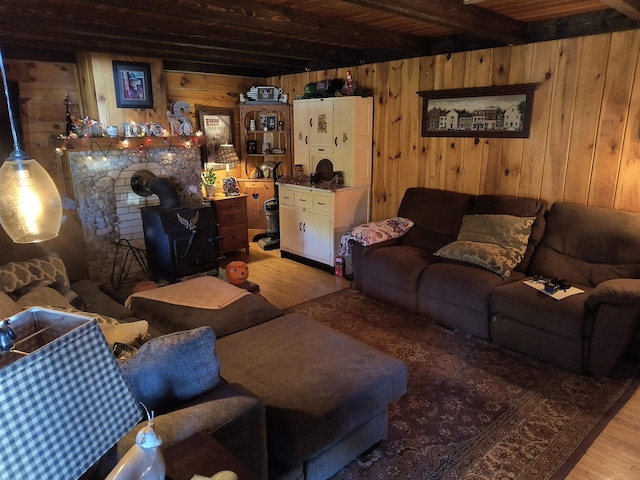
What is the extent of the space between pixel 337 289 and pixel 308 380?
2.37 meters

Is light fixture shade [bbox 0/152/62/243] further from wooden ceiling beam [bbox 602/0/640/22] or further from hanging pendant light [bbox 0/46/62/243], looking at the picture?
wooden ceiling beam [bbox 602/0/640/22]

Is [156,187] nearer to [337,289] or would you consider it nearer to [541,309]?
[337,289]

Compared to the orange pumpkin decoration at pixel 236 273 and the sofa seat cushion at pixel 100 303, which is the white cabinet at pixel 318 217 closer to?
the orange pumpkin decoration at pixel 236 273

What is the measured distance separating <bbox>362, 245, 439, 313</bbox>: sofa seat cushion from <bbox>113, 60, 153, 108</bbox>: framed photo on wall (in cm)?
292

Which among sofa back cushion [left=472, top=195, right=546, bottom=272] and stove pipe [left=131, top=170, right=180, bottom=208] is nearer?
sofa back cushion [left=472, top=195, right=546, bottom=272]

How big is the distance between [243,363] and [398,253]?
6.88 ft

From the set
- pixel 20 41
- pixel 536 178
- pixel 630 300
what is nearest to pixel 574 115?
pixel 536 178

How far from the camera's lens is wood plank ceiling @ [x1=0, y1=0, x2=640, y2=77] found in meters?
2.74

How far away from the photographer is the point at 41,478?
0.72 meters

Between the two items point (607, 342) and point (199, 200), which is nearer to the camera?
point (607, 342)

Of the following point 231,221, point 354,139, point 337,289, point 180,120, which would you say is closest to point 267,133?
point 180,120

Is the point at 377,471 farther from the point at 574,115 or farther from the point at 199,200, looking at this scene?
the point at 199,200

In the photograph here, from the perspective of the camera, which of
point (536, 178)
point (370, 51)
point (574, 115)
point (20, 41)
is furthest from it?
point (370, 51)

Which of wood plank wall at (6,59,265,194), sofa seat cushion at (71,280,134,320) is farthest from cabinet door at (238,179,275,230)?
sofa seat cushion at (71,280,134,320)
